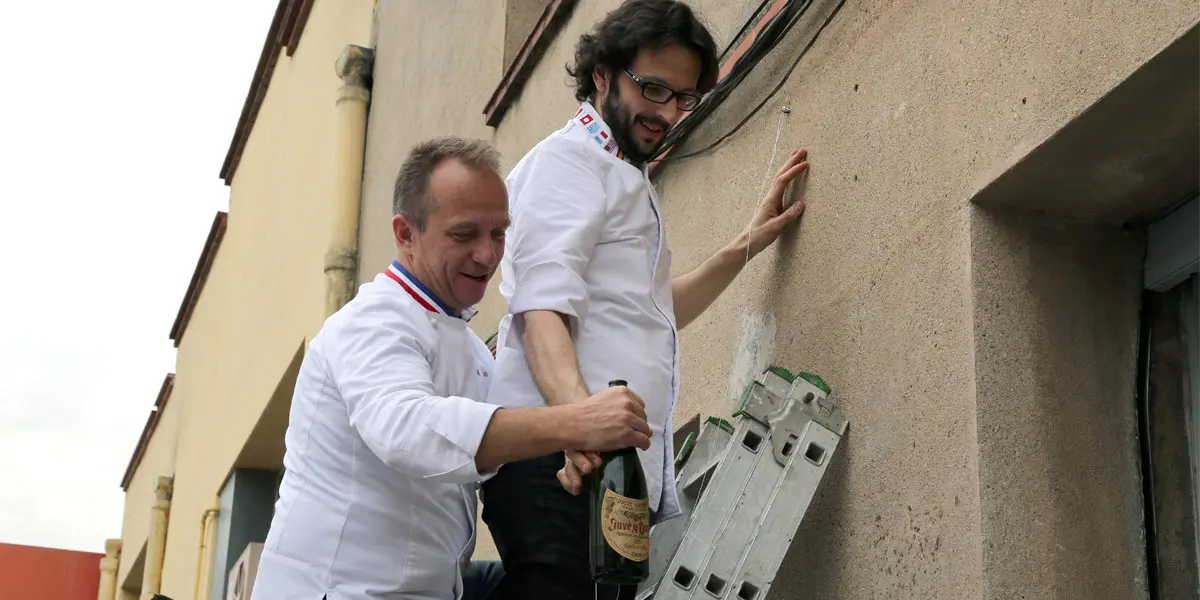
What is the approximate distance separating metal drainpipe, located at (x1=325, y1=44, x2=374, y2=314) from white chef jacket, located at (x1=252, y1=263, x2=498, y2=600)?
6.26 m

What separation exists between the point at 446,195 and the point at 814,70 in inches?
50.3

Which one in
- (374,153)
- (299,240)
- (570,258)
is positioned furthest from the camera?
(299,240)

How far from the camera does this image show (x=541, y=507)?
309 cm

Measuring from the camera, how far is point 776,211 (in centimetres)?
404

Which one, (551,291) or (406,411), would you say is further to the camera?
(551,291)

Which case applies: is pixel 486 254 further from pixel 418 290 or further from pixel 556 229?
pixel 556 229

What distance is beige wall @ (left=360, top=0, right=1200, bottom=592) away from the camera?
9.69ft

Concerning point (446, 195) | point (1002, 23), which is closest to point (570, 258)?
point (446, 195)

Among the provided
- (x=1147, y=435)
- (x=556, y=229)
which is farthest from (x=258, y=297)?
(x=1147, y=435)

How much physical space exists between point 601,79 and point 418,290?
0.80 meters

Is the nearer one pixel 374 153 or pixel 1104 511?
pixel 1104 511

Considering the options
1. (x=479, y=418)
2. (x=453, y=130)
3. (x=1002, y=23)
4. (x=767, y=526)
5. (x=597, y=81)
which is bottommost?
(x=479, y=418)

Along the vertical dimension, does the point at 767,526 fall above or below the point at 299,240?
below

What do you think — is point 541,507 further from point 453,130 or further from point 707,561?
point 453,130
